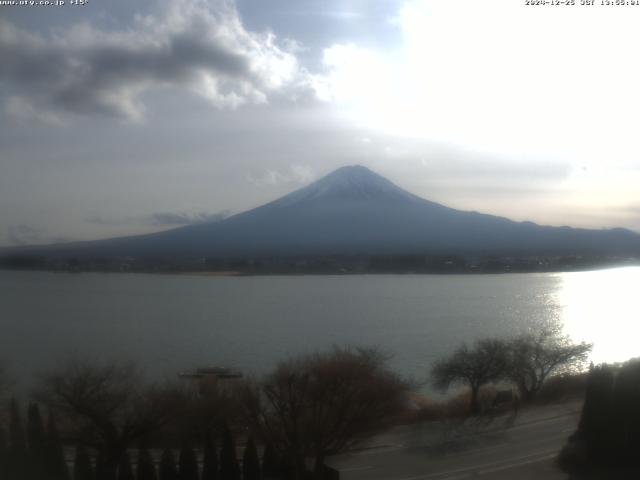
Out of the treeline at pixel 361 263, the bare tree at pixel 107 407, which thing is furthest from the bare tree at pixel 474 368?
the treeline at pixel 361 263

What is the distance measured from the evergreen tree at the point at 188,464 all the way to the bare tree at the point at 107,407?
297 mm

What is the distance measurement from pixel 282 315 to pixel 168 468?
774 centimetres

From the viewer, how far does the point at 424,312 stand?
11375 mm

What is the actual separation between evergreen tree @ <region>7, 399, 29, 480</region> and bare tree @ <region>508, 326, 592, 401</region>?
3.72m

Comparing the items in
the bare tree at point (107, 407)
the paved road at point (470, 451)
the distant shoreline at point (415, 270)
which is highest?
the distant shoreline at point (415, 270)

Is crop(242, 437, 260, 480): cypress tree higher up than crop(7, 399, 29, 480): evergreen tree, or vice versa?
crop(7, 399, 29, 480): evergreen tree

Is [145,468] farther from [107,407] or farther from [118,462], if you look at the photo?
[107,407]

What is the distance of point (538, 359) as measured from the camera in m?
5.92

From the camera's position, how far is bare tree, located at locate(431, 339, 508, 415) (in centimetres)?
565

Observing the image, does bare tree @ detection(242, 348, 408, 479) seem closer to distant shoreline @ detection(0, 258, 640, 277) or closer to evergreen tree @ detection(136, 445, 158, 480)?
evergreen tree @ detection(136, 445, 158, 480)

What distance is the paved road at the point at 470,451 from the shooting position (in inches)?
139

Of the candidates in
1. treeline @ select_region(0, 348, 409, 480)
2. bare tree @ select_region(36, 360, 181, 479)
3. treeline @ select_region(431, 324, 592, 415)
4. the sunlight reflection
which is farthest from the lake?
treeline @ select_region(0, 348, 409, 480)

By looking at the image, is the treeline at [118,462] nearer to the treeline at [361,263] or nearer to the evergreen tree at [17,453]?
the evergreen tree at [17,453]

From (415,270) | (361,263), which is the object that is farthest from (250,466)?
(361,263)
